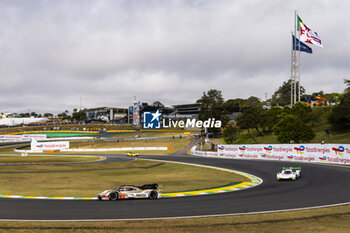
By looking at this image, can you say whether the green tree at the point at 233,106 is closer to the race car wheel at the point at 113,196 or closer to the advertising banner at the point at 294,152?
the advertising banner at the point at 294,152

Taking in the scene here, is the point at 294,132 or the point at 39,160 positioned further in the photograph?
the point at 294,132

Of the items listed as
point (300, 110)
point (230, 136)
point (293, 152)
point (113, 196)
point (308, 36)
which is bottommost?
point (113, 196)

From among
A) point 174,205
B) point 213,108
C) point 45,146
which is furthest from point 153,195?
point 213,108

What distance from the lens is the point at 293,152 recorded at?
4447cm

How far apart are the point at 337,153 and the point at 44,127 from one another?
15330 cm

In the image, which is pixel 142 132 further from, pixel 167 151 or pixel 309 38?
pixel 309 38

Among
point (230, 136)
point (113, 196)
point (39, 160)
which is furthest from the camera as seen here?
point (230, 136)

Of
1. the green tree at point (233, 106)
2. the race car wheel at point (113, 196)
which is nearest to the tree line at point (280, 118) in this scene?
the race car wheel at point (113, 196)

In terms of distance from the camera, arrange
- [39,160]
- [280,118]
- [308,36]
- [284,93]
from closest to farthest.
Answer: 1. [39,160]
2. [308,36]
3. [280,118]
4. [284,93]

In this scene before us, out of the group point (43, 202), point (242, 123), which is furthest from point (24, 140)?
point (43, 202)

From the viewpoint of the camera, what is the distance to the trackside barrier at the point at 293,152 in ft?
124

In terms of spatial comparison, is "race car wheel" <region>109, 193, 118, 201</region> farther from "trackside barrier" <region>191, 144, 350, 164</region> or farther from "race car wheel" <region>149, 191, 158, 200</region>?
"trackside barrier" <region>191, 144, 350, 164</region>

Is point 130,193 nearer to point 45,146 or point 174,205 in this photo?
point 174,205

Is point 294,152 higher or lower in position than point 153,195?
higher
